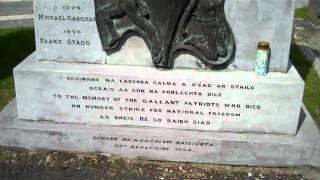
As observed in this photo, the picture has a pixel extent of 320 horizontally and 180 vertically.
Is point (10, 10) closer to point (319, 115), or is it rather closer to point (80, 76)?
point (80, 76)

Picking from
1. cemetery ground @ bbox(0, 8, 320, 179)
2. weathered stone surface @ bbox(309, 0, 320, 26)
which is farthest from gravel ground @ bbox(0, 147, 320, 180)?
weathered stone surface @ bbox(309, 0, 320, 26)

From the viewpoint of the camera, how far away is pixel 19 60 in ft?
24.1

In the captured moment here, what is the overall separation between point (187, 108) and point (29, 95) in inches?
68.4

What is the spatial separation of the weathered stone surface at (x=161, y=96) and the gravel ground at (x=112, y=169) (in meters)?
0.41

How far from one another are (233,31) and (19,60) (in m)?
4.24

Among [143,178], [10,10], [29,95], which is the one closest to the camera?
[143,178]

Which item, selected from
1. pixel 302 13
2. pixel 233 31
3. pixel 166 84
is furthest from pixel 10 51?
pixel 302 13

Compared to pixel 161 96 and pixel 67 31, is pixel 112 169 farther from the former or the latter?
pixel 67 31

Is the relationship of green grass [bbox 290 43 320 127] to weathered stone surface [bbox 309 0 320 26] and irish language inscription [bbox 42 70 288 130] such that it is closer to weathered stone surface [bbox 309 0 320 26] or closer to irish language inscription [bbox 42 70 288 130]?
irish language inscription [bbox 42 70 288 130]

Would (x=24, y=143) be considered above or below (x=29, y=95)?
below

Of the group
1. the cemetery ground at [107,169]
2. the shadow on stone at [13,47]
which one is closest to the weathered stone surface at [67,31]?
the cemetery ground at [107,169]

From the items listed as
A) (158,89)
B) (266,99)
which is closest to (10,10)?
(158,89)

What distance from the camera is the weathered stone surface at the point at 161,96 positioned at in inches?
176

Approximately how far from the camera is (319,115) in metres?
5.56
